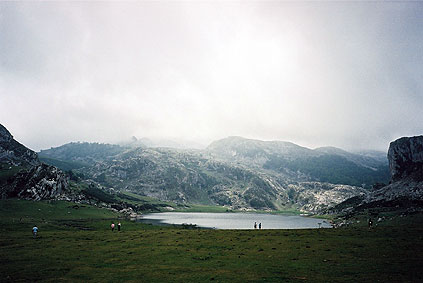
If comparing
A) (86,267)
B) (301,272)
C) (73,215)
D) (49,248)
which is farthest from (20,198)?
(301,272)

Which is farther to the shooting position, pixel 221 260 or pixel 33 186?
pixel 33 186

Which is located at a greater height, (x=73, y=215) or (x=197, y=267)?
(x=197, y=267)

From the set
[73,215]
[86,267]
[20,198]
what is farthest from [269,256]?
[20,198]

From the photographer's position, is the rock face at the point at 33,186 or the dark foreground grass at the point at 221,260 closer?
the dark foreground grass at the point at 221,260

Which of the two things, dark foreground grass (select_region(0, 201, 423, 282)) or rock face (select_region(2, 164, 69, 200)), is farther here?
rock face (select_region(2, 164, 69, 200))

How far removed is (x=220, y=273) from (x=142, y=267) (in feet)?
38.3

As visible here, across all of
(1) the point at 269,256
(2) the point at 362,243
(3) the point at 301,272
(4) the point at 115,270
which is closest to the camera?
(3) the point at 301,272

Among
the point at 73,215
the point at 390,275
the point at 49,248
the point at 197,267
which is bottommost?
the point at 73,215

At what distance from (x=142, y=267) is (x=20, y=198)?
18348 cm

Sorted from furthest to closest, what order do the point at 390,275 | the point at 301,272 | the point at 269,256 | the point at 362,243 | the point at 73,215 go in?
the point at 73,215 → the point at 362,243 → the point at 269,256 → the point at 301,272 → the point at 390,275

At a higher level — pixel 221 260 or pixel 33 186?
pixel 221 260

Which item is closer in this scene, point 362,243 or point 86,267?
point 86,267

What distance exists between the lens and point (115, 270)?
3247cm

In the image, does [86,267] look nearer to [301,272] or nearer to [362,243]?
[301,272]
